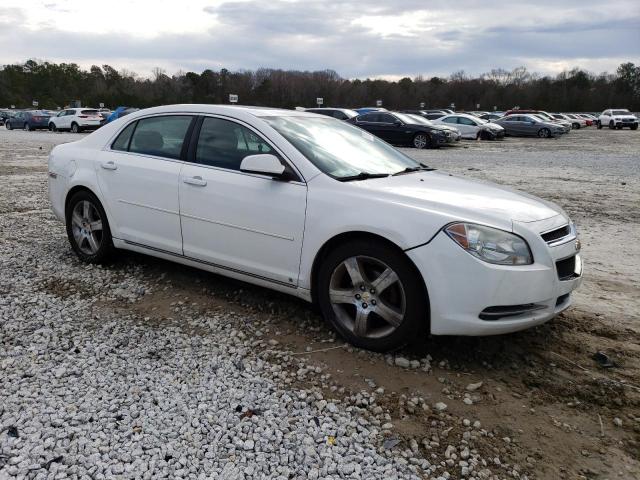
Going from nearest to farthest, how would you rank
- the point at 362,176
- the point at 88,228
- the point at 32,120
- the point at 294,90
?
the point at 362,176 < the point at 88,228 < the point at 32,120 < the point at 294,90

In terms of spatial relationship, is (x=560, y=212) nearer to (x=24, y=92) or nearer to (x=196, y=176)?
(x=196, y=176)

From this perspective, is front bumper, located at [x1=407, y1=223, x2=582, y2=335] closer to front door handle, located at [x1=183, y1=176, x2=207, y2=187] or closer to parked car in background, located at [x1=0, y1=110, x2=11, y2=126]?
front door handle, located at [x1=183, y1=176, x2=207, y2=187]

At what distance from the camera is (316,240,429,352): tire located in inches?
134

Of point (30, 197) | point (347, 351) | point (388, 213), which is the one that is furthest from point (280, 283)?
point (30, 197)

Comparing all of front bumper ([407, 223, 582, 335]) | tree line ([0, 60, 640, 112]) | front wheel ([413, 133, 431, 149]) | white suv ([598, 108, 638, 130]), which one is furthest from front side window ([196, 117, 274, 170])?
tree line ([0, 60, 640, 112])

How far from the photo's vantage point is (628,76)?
91.9 m

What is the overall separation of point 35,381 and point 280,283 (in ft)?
5.47

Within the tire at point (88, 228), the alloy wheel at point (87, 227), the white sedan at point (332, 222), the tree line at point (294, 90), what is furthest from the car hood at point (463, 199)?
the tree line at point (294, 90)

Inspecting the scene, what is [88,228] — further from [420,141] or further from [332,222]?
[420,141]

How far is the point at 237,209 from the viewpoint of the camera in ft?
13.4

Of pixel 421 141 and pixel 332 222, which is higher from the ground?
pixel 332 222

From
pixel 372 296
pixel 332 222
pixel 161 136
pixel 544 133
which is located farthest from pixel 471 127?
pixel 372 296

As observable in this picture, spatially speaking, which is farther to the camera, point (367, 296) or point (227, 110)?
point (227, 110)

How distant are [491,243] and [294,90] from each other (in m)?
95.9
